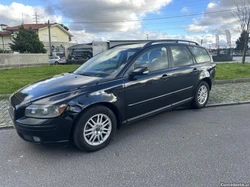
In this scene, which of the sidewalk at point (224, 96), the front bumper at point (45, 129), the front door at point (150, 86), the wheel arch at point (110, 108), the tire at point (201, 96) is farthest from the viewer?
the tire at point (201, 96)

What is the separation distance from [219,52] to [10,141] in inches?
1175

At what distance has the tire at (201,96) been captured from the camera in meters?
4.83

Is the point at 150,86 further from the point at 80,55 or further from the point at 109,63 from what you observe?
the point at 80,55

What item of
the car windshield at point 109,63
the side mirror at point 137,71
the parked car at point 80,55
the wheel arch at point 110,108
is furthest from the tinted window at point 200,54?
the parked car at point 80,55

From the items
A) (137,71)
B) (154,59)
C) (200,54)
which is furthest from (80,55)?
(137,71)

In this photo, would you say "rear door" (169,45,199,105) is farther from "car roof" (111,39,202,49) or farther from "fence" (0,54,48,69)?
"fence" (0,54,48,69)

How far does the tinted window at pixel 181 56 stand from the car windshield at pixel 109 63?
39.3 inches

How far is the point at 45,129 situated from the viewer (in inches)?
104

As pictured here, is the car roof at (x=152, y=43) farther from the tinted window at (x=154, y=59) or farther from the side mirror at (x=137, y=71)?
the side mirror at (x=137, y=71)

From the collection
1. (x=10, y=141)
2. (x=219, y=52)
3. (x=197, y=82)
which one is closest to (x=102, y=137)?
(x=10, y=141)

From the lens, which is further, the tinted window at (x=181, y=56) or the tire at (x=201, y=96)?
the tire at (x=201, y=96)

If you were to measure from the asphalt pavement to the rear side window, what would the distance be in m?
1.74

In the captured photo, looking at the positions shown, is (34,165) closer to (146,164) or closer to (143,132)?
(146,164)

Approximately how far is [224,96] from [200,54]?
186 cm
